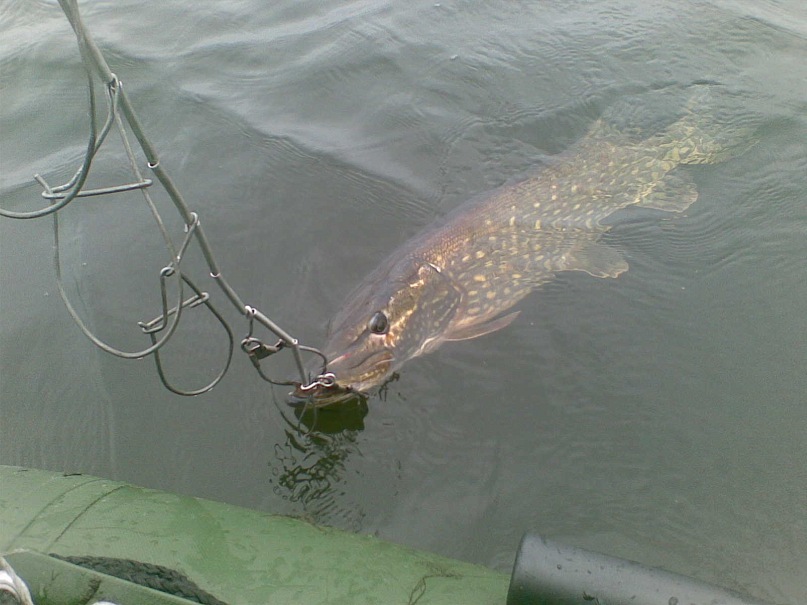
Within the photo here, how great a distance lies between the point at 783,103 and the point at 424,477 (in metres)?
5.05

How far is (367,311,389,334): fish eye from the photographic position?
3391mm

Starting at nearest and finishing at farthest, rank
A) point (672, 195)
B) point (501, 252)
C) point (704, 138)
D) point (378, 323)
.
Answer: point (378, 323) < point (501, 252) < point (672, 195) < point (704, 138)

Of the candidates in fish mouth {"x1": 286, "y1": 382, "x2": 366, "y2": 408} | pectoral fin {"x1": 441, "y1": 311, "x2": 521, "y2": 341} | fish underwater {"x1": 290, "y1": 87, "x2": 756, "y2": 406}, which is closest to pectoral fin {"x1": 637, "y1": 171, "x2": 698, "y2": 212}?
fish underwater {"x1": 290, "y1": 87, "x2": 756, "y2": 406}

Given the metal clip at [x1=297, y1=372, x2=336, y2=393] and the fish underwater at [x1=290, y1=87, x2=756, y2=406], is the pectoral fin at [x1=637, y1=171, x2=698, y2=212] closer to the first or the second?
the fish underwater at [x1=290, y1=87, x2=756, y2=406]

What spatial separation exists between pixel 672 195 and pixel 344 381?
3.15m

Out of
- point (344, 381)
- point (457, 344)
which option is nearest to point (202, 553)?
point (344, 381)

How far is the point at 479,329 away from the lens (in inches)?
147

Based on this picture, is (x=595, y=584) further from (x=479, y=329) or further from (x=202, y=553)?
(x=479, y=329)

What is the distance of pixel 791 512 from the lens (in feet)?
9.07

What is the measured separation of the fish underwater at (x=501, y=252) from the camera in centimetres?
339

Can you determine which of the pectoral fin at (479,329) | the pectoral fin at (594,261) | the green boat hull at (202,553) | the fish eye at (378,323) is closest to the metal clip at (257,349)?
the green boat hull at (202,553)

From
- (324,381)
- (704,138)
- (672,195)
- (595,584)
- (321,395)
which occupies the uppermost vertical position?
(704,138)

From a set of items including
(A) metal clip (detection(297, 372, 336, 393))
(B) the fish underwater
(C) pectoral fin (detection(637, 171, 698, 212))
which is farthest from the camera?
(C) pectoral fin (detection(637, 171, 698, 212))

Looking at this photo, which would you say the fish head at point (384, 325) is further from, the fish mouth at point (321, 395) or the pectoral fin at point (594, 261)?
the pectoral fin at point (594, 261)
